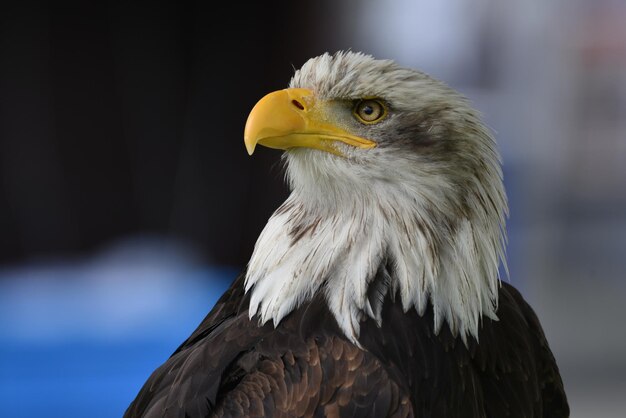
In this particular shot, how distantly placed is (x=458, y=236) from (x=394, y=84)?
0.34m

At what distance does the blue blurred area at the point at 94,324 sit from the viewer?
4.14 metres

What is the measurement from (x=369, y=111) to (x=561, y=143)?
3.10 m

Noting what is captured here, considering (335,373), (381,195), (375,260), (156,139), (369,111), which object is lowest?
(335,373)

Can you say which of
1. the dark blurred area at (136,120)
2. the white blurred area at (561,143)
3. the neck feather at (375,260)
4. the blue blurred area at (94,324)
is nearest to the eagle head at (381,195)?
the neck feather at (375,260)

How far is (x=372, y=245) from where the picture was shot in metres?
1.93

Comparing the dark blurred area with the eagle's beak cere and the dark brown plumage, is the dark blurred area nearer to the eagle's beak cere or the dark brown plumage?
the dark brown plumage

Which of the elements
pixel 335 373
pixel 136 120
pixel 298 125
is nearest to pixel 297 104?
pixel 298 125

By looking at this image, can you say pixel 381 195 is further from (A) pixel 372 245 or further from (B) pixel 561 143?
(B) pixel 561 143

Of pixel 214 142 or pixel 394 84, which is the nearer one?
pixel 394 84

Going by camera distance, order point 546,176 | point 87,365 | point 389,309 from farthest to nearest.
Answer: point 546,176 → point 87,365 → point 389,309

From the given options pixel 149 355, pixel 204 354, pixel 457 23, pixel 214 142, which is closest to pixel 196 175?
pixel 214 142

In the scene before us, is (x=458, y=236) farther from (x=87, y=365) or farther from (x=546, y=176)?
(x=546, y=176)

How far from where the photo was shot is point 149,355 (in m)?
4.20

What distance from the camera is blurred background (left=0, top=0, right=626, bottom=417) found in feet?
13.9
